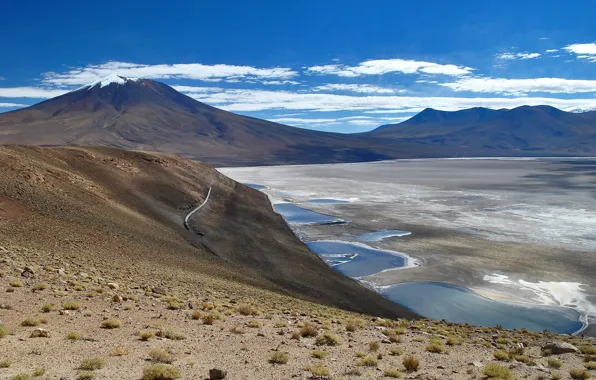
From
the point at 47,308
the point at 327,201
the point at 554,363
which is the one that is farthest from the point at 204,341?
the point at 327,201

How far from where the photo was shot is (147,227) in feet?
98.2

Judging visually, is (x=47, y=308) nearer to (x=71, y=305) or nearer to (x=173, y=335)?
(x=71, y=305)

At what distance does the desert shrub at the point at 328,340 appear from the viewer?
1108 centimetres

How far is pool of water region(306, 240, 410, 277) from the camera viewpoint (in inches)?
1231

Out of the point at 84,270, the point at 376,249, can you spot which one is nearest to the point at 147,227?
the point at 84,270

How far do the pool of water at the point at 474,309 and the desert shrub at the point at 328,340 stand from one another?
1349 cm

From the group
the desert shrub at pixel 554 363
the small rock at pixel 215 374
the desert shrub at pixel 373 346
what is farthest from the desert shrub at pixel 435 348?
the small rock at pixel 215 374

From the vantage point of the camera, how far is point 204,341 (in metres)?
10.6

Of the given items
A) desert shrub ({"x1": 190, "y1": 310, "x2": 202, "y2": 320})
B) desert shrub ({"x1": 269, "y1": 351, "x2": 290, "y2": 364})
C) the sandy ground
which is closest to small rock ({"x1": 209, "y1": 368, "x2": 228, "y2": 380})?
desert shrub ({"x1": 269, "y1": 351, "x2": 290, "y2": 364})

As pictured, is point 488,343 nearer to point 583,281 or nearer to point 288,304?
point 288,304

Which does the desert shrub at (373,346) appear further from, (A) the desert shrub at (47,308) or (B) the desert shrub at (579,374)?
(A) the desert shrub at (47,308)

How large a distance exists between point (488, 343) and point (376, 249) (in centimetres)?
2376

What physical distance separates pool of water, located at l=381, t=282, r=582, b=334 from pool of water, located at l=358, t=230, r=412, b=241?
42.6 feet

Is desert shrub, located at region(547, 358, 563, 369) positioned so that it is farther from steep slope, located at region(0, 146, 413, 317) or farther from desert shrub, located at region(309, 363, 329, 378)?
steep slope, located at region(0, 146, 413, 317)
